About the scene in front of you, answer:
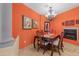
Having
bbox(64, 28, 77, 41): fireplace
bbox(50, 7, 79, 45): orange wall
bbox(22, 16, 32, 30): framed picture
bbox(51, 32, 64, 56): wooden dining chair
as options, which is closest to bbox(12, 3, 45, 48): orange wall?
bbox(22, 16, 32, 30): framed picture

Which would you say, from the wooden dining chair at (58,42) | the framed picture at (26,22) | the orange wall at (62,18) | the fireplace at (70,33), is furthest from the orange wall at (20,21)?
the fireplace at (70,33)

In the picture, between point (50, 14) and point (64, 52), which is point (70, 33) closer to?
point (64, 52)

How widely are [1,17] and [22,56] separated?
769 mm

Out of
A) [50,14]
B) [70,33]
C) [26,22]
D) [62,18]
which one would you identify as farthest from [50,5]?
[70,33]

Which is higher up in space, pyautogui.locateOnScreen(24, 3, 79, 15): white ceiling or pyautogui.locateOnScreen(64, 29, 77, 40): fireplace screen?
pyautogui.locateOnScreen(24, 3, 79, 15): white ceiling

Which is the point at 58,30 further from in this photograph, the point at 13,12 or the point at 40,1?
the point at 13,12

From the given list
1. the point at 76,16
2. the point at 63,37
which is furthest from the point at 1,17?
the point at 76,16

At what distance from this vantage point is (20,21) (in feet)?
5.67

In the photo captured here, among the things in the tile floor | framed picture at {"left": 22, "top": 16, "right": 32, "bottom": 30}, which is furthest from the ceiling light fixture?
the tile floor

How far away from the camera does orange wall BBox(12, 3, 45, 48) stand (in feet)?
5.58

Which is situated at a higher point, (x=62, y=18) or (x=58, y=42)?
(x=62, y=18)

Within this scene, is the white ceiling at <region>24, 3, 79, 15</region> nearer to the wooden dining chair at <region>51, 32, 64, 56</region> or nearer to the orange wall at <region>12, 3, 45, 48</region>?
the orange wall at <region>12, 3, 45, 48</region>

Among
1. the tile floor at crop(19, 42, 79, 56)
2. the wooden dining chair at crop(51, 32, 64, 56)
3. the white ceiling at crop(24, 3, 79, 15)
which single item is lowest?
the tile floor at crop(19, 42, 79, 56)

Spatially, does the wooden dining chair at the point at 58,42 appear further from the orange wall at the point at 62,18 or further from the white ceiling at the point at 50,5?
the white ceiling at the point at 50,5
